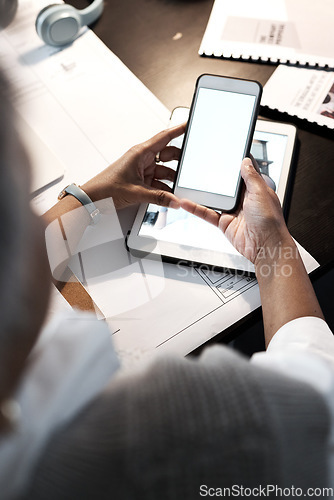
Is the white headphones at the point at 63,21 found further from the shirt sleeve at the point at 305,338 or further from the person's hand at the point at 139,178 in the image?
the shirt sleeve at the point at 305,338

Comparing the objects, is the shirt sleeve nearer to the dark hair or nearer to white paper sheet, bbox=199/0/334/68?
the dark hair

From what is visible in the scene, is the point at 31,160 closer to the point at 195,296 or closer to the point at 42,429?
the point at 42,429

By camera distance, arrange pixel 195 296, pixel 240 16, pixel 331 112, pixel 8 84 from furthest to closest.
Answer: pixel 240 16, pixel 331 112, pixel 195 296, pixel 8 84

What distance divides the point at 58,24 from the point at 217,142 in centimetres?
40

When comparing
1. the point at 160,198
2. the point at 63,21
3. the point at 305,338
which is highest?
the point at 63,21

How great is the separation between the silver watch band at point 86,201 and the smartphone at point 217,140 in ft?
0.41

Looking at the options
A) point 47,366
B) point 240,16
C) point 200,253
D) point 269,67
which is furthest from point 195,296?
point 240,16

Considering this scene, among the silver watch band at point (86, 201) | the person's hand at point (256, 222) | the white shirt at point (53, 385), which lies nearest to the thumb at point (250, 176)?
the person's hand at point (256, 222)

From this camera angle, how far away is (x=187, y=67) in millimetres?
797

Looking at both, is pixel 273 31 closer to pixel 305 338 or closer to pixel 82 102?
pixel 82 102

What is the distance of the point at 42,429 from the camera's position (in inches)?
11.4

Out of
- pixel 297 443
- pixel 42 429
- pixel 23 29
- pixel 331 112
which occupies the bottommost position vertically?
pixel 331 112

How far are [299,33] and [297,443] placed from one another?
737mm

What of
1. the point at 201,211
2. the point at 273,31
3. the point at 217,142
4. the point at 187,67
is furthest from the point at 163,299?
the point at 273,31
